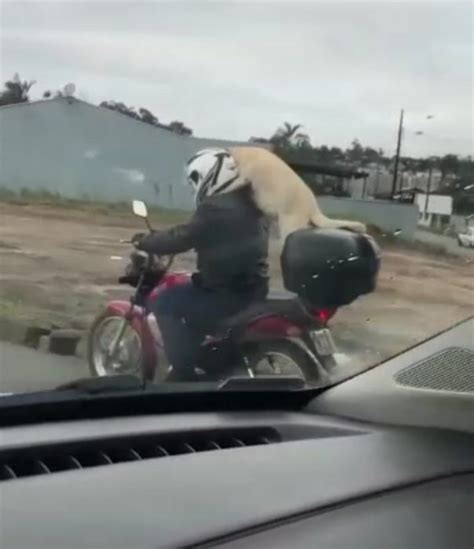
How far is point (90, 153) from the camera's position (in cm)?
302

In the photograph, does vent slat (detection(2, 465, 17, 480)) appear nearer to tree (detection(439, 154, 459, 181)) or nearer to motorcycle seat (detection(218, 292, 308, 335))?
motorcycle seat (detection(218, 292, 308, 335))

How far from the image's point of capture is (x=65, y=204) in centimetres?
296

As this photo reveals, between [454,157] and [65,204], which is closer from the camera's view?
[65,204]

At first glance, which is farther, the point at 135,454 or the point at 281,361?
the point at 281,361

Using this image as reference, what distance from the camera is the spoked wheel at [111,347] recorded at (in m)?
2.84

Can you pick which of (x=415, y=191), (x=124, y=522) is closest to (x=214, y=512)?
(x=124, y=522)

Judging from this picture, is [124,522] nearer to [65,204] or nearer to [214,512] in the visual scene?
[214,512]

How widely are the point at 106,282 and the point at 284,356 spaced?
512mm

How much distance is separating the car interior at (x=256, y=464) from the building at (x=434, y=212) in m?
0.45

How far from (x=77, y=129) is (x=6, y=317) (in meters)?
0.52

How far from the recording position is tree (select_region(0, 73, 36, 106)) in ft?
8.89

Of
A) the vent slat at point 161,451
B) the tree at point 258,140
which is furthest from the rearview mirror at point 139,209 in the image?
the vent slat at point 161,451

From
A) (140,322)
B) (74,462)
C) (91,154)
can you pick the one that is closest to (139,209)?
(91,154)

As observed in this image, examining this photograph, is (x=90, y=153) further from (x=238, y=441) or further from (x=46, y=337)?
(x=238, y=441)
